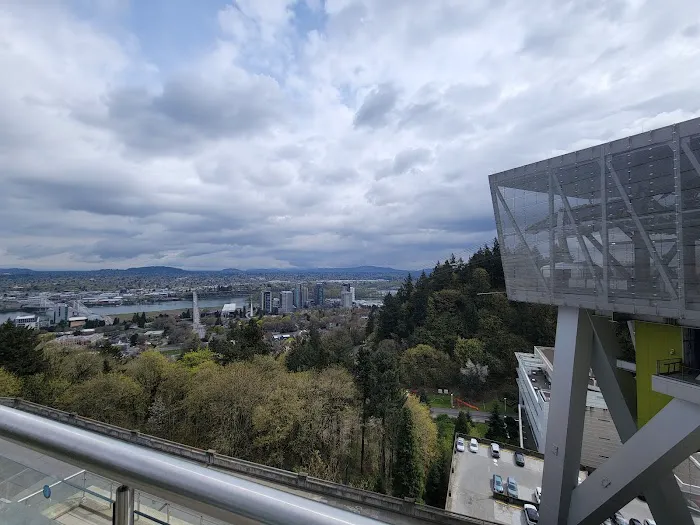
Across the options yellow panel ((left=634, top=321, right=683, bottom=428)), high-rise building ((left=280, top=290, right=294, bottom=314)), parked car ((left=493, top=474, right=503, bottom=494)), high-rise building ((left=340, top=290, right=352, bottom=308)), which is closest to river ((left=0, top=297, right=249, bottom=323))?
high-rise building ((left=280, top=290, right=294, bottom=314))

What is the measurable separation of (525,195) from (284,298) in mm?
76941

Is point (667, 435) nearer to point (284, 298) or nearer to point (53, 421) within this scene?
point (53, 421)

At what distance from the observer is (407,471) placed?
13.9 metres

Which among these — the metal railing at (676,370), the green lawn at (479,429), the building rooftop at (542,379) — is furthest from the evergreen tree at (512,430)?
the metal railing at (676,370)

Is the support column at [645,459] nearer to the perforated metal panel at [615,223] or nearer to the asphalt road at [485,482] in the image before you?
the perforated metal panel at [615,223]

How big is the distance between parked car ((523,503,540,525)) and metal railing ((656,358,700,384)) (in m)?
7.16

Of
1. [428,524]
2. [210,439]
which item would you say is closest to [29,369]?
[210,439]

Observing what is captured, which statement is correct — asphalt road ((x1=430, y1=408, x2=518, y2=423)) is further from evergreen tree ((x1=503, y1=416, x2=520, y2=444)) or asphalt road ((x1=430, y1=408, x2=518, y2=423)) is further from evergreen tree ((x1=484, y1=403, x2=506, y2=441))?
evergreen tree ((x1=484, y1=403, x2=506, y2=441))

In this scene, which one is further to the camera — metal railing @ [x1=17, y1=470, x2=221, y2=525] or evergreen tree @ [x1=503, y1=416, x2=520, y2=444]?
evergreen tree @ [x1=503, y1=416, x2=520, y2=444]

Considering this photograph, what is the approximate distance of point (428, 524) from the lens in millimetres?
8336

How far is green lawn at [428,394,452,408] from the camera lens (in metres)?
26.3

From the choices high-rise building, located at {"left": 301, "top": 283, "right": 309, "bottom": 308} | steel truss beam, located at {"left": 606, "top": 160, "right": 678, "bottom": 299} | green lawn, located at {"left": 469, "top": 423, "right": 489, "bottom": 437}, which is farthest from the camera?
high-rise building, located at {"left": 301, "top": 283, "right": 309, "bottom": 308}

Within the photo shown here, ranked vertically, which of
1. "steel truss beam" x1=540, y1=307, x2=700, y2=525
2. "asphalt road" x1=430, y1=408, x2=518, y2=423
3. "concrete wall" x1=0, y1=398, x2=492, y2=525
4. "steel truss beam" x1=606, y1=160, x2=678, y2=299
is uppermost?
"steel truss beam" x1=606, y1=160, x2=678, y2=299

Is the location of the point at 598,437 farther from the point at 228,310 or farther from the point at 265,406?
the point at 228,310
